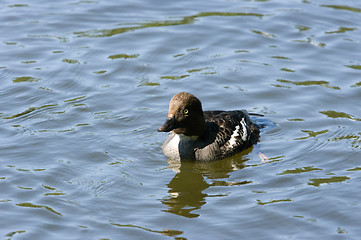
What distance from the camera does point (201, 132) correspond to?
11.9m

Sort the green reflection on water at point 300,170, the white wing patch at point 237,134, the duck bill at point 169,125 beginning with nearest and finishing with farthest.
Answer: the green reflection on water at point 300,170
the duck bill at point 169,125
the white wing patch at point 237,134

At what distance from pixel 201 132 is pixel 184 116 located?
1.91 ft

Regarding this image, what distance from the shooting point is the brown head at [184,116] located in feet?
37.4

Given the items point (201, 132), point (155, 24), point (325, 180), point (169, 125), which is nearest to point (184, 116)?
point (169, 125)

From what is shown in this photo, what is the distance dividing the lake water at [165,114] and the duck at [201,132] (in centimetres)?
22

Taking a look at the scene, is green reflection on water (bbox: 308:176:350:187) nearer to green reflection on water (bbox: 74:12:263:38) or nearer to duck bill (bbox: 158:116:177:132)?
duck bill (bbox: 158:116:177:132)

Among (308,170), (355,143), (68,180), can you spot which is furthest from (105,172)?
(355,143)

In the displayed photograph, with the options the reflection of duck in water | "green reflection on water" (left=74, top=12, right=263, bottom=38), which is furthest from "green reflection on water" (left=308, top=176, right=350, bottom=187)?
"green reflection on water" (left=74, top=12, right=263, bottom=38)

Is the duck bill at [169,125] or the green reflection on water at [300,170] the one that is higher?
the duck bill at [169,125]

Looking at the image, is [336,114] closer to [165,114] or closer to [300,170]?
[300,170]

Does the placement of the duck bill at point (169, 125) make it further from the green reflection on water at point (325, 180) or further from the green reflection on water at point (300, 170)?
the green reflection on water at point (325, 180)

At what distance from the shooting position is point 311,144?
11.9 meters

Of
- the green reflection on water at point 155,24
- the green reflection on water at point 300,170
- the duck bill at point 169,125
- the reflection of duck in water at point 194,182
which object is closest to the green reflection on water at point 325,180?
the green reflection on water at point 300,170

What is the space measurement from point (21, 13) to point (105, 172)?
776cm
